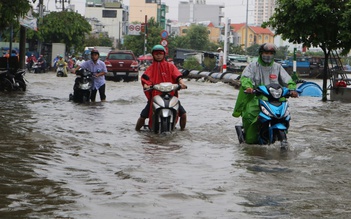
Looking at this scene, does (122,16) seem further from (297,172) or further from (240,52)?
(297,172)

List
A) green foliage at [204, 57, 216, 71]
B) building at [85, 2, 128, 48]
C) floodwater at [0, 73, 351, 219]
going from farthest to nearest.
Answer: building at [85, 2, 128, 48]
green foliage at [204, 57, 216, 71]
floodwater at [0, 73, 351, 219]

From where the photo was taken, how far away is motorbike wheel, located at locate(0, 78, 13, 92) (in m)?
22.3

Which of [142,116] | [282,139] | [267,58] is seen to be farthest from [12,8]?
[282,139]

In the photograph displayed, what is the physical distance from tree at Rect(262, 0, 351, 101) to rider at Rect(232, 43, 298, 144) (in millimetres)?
11633

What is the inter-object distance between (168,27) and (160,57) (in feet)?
515

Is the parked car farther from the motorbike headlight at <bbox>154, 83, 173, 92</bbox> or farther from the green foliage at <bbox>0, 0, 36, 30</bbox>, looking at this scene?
the motorbike headlight at <bbox>154, 83, 173, 92</bbox>

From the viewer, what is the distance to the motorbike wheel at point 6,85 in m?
22.3

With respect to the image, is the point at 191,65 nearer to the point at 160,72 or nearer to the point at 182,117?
the point at 182,117

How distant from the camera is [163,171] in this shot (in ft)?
26.7

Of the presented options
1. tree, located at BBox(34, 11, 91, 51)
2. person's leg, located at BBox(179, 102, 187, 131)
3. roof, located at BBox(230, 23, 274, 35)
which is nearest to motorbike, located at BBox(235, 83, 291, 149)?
person's leg, located at BBox(179, 102, 187, 131)

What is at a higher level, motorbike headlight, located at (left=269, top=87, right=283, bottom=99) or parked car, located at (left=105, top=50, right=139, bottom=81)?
motorbike headlight, located at (left=269, top=87, right=283, bottom=99)

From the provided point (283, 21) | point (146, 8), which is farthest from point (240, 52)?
point (283, 21)

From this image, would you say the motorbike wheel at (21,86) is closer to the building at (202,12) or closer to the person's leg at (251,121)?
the person's leg at (251,121)

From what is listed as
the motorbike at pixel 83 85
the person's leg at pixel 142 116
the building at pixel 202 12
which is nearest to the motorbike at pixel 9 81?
the motorbike at pixel 83 85
